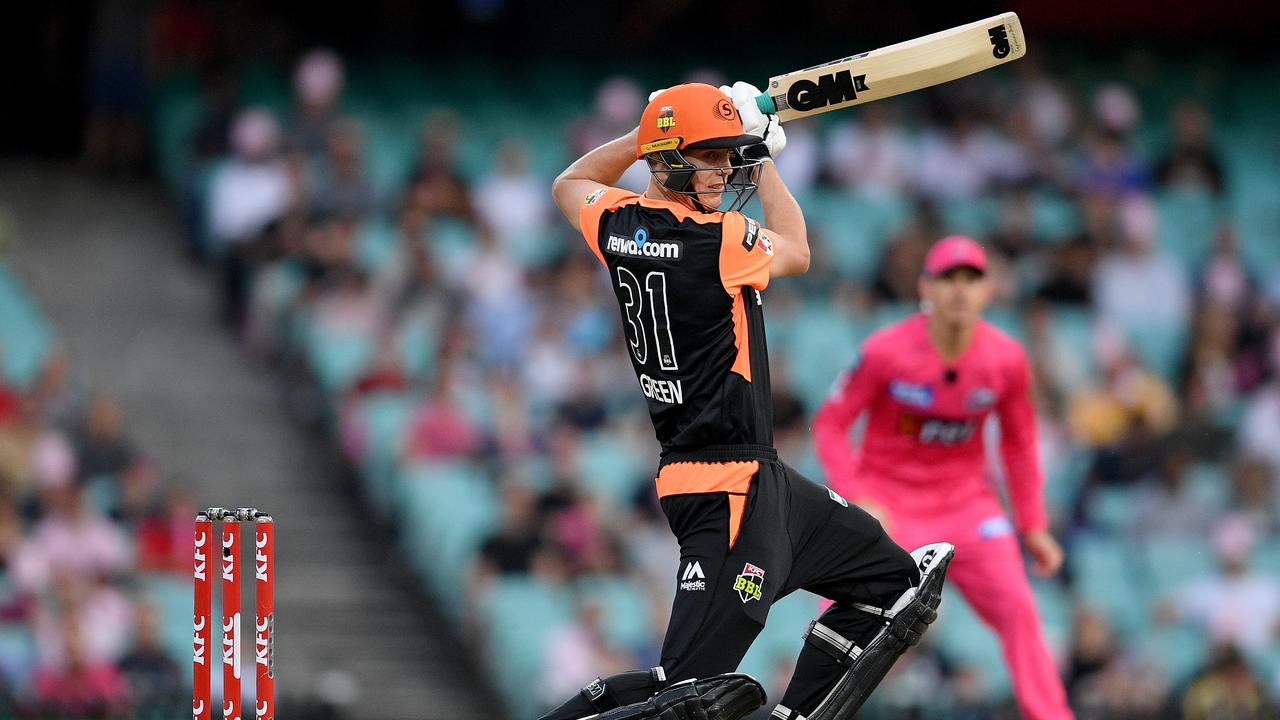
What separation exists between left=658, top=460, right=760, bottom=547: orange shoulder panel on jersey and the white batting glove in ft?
3.59

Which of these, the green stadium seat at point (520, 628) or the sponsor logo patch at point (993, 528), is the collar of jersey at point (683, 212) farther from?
the green stadium seat at point (520, 628)

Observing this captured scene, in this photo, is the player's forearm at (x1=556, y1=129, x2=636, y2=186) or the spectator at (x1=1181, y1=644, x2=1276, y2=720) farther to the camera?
the spectator at (x1=1181, y1=644, x2=1276, y2=720)

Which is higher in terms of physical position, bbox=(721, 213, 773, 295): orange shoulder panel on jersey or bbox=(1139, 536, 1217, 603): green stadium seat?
bbox=(1139, 536, 1217, 603): green stadium seat

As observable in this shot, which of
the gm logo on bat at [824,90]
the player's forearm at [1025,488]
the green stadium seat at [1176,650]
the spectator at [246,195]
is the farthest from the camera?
the spectator at [246,195]

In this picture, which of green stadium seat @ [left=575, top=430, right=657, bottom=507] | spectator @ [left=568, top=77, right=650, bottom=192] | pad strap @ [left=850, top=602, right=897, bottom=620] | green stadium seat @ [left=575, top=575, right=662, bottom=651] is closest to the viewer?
pad strap @ [left=850, top=602, right=897, bottom=620]

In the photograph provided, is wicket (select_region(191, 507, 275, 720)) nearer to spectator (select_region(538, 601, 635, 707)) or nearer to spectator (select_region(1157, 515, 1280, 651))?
spectator (select_region(538, 601, 635, 707))

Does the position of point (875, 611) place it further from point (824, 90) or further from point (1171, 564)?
point (1171, 564)

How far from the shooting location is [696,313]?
6.09m

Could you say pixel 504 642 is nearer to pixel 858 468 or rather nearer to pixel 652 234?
pixel 858 468

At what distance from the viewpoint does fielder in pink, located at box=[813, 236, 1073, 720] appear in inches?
314

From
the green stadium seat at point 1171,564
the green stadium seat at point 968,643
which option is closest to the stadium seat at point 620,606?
the green stadium seat at point 968,643

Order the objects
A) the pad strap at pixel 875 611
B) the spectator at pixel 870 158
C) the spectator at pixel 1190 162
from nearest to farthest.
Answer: the pad strap at pixel 875 611
the spectator at pixel 870 158
the spectator at pixel 1190 162

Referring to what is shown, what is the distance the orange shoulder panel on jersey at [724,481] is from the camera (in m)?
6.08

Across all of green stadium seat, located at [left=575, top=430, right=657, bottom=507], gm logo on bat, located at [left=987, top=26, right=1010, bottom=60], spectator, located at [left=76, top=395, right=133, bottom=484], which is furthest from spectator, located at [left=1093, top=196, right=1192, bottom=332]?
gm logo on bat, located at [left=987, top=26, right=1010, bottom=60]
